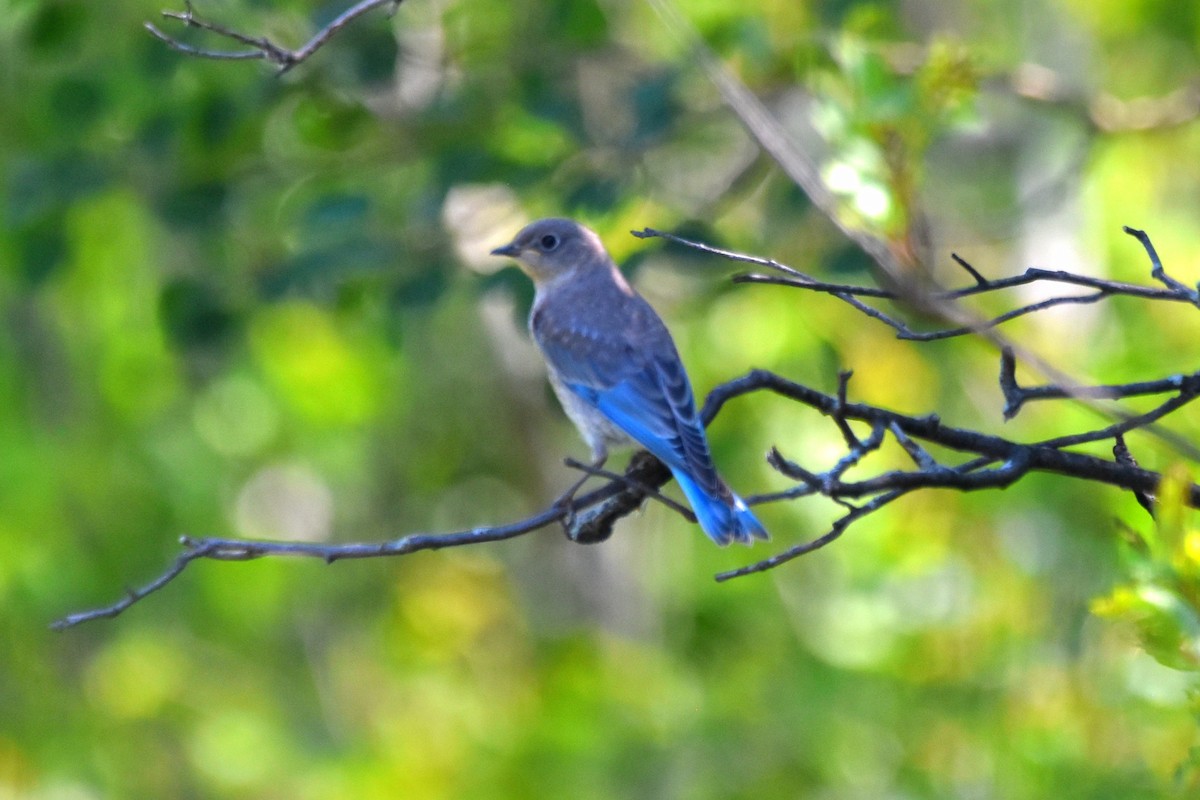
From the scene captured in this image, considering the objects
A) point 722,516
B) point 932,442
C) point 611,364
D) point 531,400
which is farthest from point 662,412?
point 531,400

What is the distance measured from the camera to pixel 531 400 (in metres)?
8.29

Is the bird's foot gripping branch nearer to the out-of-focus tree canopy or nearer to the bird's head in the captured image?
the out-of-focus tree canopy

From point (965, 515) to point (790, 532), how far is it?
0.91m

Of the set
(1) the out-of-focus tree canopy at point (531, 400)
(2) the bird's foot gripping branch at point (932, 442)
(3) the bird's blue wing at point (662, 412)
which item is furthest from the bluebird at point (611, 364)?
(2) the bird's foot gripping branch at point (932, 442)

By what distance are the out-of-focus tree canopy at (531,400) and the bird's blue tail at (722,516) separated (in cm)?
90

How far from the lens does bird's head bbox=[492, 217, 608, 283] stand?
202 inches

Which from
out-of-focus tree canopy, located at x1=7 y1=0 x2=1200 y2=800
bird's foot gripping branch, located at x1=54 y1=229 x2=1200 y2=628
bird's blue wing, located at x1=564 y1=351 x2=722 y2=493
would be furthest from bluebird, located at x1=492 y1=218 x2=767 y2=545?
bird's foot gripping branch, located at x1=54 y1=229 x2=1200 y2=628

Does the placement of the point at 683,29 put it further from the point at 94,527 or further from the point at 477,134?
the point at 94,527

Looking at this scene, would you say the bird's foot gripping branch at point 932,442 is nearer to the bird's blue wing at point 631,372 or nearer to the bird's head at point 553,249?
the bird's blue wing at point 631,372

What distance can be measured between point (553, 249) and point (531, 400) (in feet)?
10.4

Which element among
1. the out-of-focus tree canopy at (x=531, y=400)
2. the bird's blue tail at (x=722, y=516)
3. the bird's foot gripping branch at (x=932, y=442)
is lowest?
the out-of-focus tree canopy at (x=531, y=400)

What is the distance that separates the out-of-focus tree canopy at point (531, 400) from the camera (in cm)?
464

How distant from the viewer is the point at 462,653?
8.05 metres

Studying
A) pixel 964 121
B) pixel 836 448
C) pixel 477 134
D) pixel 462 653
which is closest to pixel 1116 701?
pixel 836 448
